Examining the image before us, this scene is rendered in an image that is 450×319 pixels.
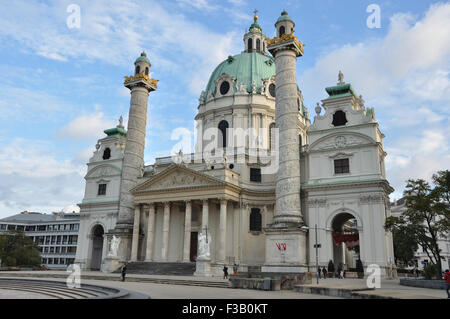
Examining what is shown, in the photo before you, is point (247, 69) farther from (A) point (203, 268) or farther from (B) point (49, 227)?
(B) point (49, 227)

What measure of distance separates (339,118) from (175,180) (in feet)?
59.7

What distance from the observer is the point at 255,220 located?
43812 millimetres

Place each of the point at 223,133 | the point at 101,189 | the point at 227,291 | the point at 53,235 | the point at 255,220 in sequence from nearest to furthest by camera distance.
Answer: the point at 227,291, the point at 255,220, the point at 223,133, the point at 101,189, the point at 53,235

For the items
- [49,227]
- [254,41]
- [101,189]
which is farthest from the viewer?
[49,227]

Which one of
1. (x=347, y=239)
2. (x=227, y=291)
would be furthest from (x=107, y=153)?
(x=227, y=291)

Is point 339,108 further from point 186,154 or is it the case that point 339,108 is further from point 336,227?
point 186,154

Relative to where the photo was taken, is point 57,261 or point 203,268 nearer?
point 203,268

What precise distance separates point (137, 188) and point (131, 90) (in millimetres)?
12767

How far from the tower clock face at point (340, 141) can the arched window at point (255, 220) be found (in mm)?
11602

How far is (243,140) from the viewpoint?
162 feet

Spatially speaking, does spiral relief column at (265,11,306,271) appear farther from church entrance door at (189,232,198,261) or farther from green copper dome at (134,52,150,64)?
green copper dome at (134,52,150,64)

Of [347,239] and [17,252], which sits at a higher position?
[347,239]

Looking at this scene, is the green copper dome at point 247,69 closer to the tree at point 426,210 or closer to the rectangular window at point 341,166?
the rectangular window at point 341,166

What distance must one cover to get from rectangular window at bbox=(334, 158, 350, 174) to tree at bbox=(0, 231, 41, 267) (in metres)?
44.1
